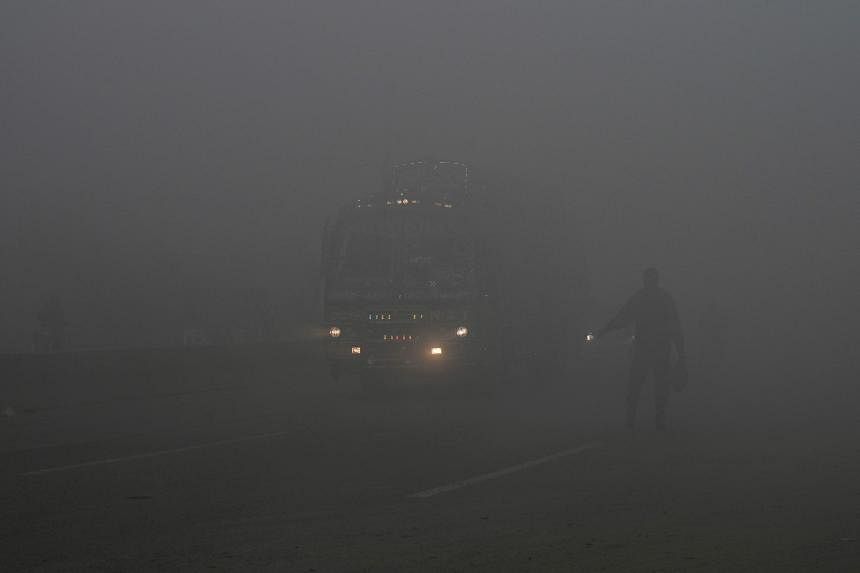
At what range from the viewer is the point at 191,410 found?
775 inches

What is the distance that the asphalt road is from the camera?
752cm

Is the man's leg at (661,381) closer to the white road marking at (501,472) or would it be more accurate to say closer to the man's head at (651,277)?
the man's head at (651,277)

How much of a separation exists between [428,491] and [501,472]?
1423 mm

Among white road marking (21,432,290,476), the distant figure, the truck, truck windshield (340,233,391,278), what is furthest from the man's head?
truck windshield (340,233,391,278)

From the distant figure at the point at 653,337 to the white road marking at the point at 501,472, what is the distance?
196cm

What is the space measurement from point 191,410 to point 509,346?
6800 mm

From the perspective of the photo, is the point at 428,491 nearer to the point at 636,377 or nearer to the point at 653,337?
the point at 636,377

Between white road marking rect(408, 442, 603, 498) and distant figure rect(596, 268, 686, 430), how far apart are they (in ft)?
6.43

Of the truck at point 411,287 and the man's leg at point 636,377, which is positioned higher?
the truck at point 411,287

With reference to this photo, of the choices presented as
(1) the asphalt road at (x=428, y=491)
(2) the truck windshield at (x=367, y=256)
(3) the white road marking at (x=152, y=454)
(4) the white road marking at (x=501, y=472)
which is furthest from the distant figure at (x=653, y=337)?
(2) the truck windshield at (x=367, y=256)

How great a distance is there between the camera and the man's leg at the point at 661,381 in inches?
619

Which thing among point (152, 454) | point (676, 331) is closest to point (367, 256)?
point (676, 331)

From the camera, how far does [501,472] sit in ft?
37.4

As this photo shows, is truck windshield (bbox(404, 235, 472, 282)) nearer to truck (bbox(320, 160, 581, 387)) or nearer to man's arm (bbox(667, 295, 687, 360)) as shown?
truck (bbox(320, 160, 581, 387))
